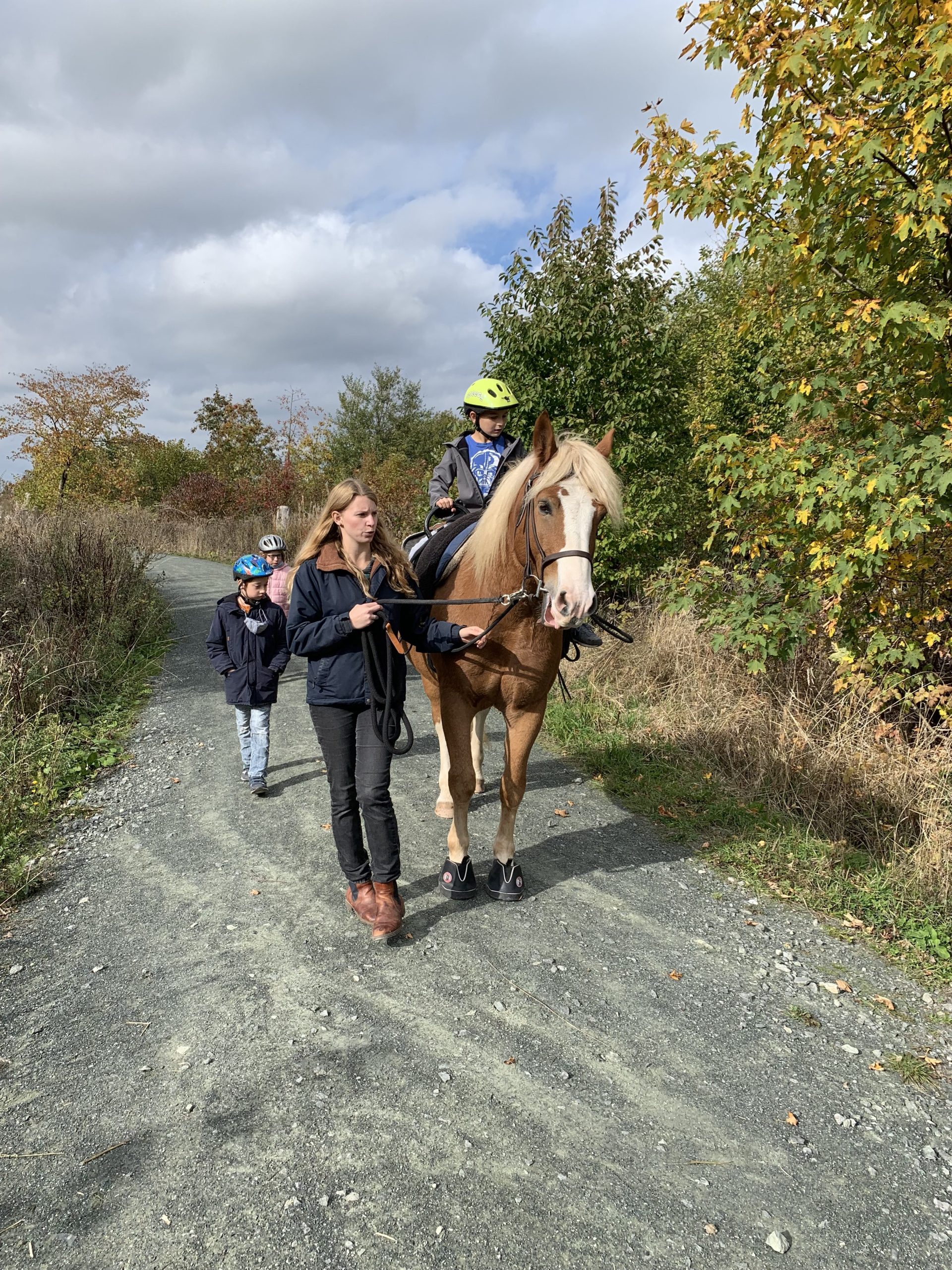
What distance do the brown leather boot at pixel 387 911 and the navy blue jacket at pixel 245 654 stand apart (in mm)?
2449

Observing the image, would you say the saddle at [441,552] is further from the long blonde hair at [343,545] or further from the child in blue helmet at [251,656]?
the child in blue helmet at [251,656]

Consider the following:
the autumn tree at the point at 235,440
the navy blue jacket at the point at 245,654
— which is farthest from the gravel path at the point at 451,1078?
the autumn tree at the point at 235,440

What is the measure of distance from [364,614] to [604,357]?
6462mm

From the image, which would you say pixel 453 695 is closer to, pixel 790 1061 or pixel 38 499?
pixel 790 1061

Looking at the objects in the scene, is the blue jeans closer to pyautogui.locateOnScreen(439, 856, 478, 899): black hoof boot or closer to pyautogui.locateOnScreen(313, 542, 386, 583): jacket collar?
pyautogui.locateOnScreen(439, 856, 478, 899): black hoof boot

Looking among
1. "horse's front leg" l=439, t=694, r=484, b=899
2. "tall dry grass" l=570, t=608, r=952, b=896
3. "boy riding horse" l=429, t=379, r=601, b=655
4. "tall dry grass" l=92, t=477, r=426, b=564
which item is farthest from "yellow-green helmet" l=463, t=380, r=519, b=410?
"tall dry grass" l=92, t=477, r=426, b=564

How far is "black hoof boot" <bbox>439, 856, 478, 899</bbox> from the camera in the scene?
3.88 m

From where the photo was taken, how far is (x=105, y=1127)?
2.40 metres

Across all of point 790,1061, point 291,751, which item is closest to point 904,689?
point 790,1061

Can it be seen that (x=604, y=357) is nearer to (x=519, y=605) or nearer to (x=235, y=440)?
(x=519, y=605)

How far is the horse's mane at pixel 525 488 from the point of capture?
10.6ft

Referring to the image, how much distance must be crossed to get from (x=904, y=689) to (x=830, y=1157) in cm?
361

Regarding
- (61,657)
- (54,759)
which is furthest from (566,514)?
(61,657)

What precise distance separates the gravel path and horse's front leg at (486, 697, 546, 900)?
0.54ft
